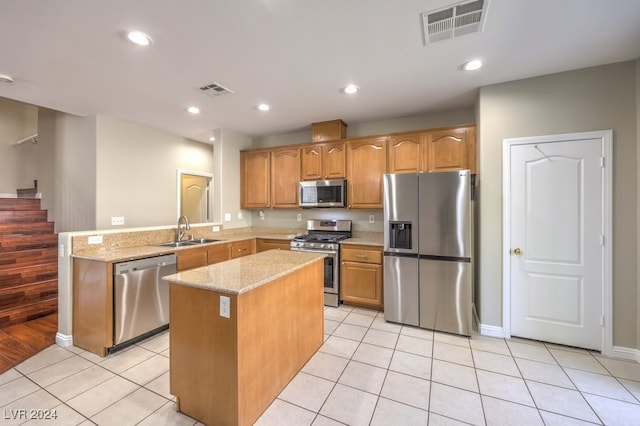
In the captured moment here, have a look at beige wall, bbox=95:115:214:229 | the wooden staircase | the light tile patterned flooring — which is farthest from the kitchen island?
beige wall, bbox=95:115:214:229

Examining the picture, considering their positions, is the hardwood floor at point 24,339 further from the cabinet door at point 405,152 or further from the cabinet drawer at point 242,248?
the cabinet door at point 405,152

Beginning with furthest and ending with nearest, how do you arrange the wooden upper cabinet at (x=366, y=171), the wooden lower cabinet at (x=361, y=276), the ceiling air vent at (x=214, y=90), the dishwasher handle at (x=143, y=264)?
the wooden upper cabinet at (x=366, y=171)
the wooden lower cabinet at (x=361, y=276)
the ceiling air vent at (x=214, y=90)
the dishwasher handle at (x=143, y=264)

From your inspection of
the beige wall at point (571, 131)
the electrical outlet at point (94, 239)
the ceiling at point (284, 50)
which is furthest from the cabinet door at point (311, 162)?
the electrical outlet at point (94, 239)

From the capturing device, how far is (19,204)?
4227mm

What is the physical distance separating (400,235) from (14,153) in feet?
23.4

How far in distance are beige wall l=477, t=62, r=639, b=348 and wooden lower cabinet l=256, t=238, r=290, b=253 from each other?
8.41 ft

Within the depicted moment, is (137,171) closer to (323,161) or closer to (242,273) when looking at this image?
(323,161)

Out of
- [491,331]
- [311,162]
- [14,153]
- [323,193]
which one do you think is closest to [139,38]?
[311,162]

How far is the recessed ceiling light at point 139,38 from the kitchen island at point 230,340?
1.80m

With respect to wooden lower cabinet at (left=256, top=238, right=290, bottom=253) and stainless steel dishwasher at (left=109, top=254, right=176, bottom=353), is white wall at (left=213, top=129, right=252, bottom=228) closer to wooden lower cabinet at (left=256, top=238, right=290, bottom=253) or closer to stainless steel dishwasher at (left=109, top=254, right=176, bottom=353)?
wooden lower cabinet at (left=256, top=238, right=290, bottom=253)

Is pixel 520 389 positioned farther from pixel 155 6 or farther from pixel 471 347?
pixel 155 6

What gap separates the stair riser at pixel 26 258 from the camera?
3300 millimetres

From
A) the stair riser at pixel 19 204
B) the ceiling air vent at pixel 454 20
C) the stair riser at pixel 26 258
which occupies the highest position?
the ceiling air vent at pixel 454 20

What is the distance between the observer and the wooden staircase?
3096 millimetres
